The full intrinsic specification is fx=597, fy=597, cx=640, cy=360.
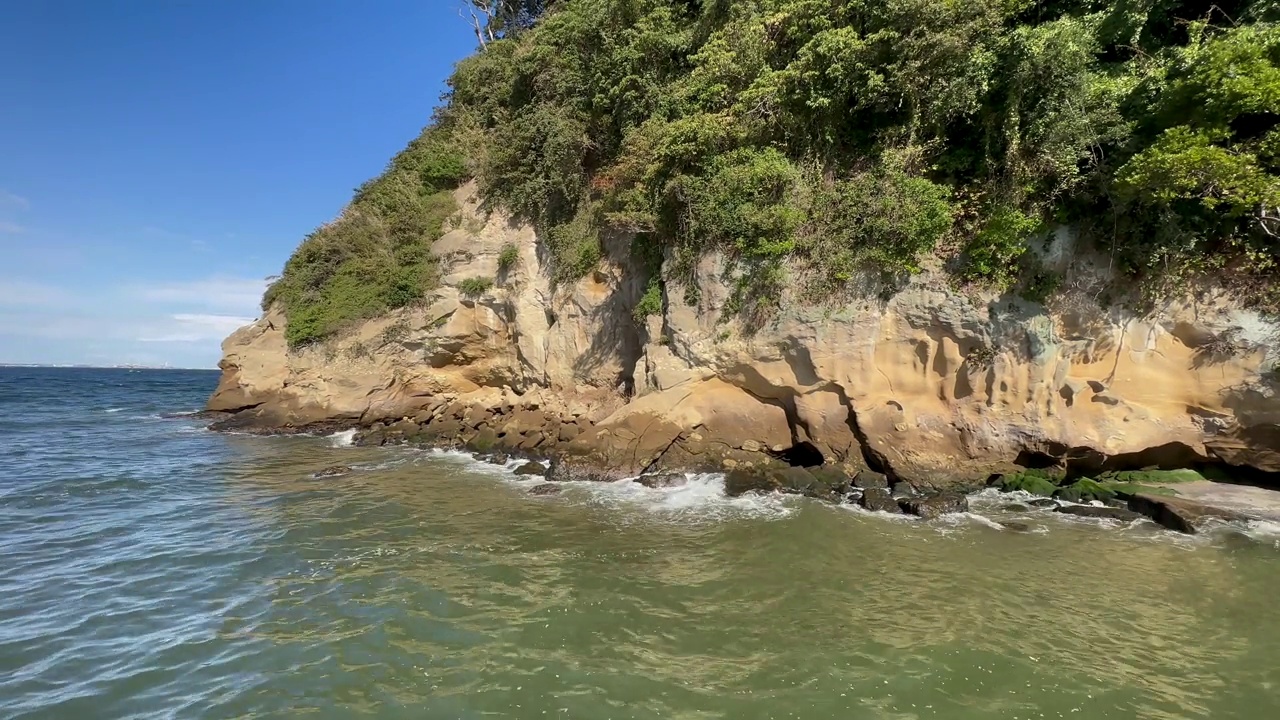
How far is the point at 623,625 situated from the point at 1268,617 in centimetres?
693

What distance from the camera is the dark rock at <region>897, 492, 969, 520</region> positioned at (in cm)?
984

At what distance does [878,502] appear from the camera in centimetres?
1027

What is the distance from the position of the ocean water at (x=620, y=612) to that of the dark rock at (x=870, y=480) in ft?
5.26

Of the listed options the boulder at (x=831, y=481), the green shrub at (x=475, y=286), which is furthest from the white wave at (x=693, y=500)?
the green shrub at (x=475, y=286)

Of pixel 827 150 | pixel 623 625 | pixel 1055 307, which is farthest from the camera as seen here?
pixel 827 150

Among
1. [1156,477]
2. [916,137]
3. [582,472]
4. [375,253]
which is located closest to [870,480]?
[1156,477]

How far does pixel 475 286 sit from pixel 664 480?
35.0 ft

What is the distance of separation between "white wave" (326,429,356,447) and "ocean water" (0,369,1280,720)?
22.5 ft

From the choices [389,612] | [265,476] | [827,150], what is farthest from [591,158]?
[389,612]

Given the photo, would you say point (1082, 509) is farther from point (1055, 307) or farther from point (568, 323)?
point (568, 323)

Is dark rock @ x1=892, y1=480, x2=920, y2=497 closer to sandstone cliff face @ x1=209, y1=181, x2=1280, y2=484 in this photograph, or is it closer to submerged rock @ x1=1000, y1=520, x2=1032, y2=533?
sandstone cliff face @ x1=209, y1=181, x2=1280, y2=484

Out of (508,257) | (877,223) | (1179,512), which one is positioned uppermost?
(508,257)

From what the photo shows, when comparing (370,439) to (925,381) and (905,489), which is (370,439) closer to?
(905,489)

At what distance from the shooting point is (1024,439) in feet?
37.2
